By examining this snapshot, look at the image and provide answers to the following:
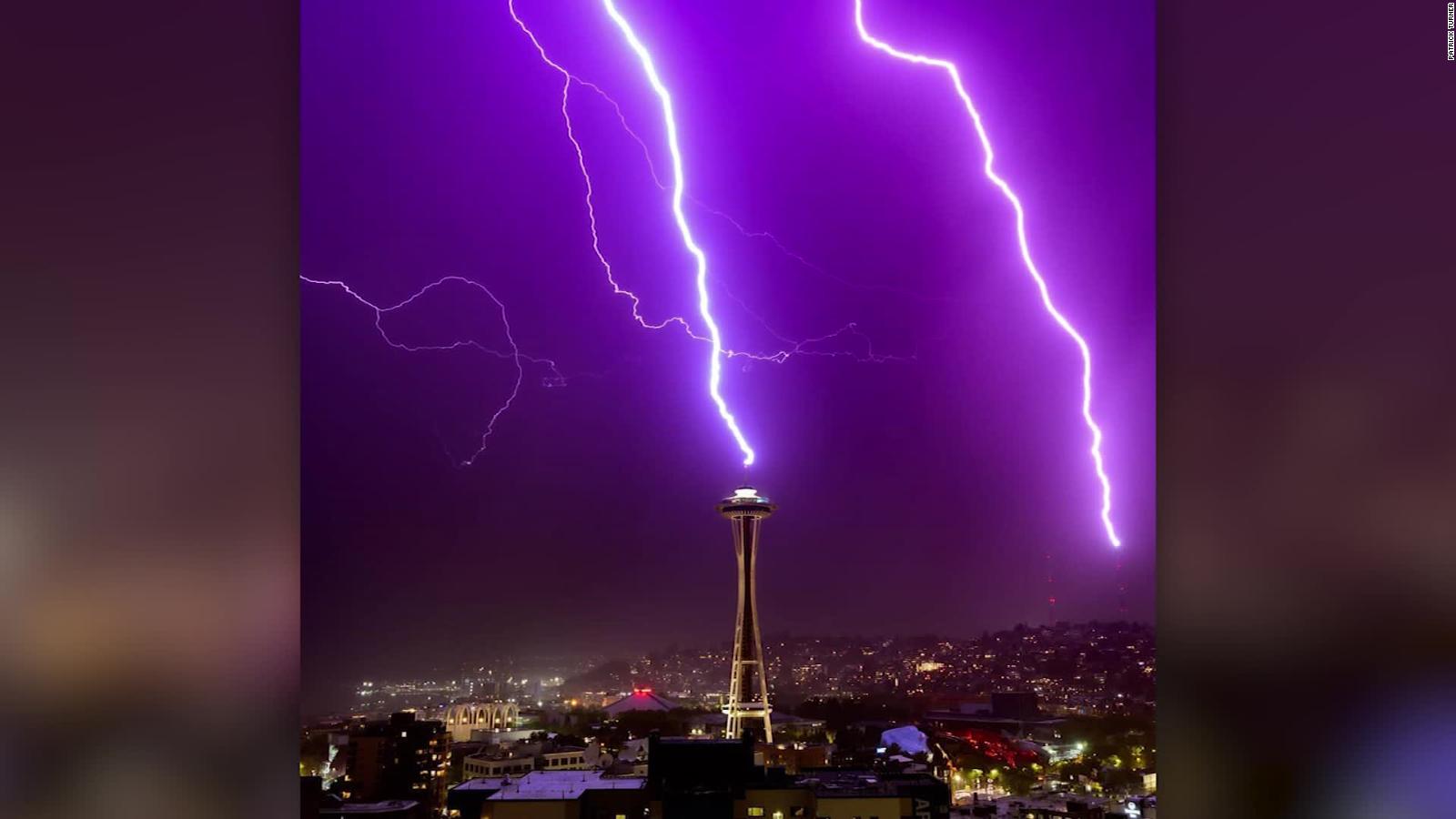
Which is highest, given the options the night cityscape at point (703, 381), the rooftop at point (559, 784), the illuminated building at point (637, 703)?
the night cityscape at point (703, 381)

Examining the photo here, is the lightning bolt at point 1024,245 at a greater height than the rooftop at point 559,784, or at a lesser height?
greater

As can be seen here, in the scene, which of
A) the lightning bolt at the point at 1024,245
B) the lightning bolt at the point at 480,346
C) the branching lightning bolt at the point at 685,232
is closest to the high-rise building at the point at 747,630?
the branching lightning bolt at the point at 685,232

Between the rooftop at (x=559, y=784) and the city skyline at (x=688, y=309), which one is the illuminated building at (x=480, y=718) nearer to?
the rooftop at (x=559, y=784)

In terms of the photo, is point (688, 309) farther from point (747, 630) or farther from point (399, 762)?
point (399, 762)

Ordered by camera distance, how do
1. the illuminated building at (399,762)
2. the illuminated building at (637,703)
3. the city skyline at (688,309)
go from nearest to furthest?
the city skyline at (688,309) → the illuminated building at (399,762) → the illuminated building at (637,703)

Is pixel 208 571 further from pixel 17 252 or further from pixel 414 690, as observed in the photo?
pixel 414 690

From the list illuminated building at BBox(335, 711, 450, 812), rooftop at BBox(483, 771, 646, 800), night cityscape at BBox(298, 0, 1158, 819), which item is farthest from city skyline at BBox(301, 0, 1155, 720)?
rooftop at BBox(483, 771, 646, 800)

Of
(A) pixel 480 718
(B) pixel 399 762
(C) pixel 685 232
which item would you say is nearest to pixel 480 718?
(A) pixel 480 718
